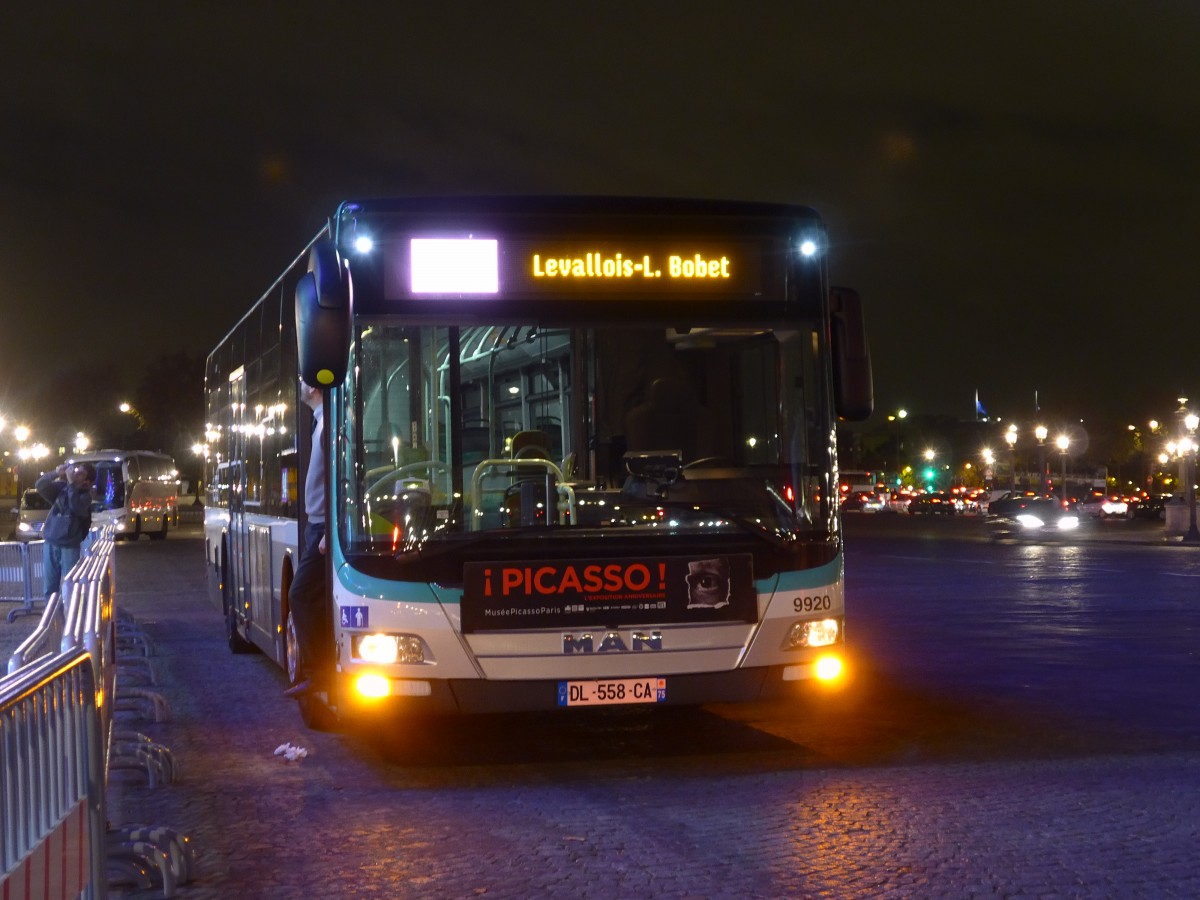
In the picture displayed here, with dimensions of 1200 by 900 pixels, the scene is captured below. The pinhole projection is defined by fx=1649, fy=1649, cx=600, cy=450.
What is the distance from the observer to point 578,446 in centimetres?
891

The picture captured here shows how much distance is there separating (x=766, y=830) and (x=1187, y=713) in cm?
452

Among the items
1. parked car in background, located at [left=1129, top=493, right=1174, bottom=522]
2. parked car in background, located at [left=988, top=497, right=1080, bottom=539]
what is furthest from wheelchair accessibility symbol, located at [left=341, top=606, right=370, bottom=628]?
parked car in background, located at [left=1129, top=493, right=1174, bottom=522]

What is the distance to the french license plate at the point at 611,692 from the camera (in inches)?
340

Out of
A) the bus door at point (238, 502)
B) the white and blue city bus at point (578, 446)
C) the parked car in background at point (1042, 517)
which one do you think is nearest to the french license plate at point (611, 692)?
the white and blue city bus at point (578, 446)

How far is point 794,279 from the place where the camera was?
921 cm

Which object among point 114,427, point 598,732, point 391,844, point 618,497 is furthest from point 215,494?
point 114,427

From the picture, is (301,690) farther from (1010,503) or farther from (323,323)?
(1010,503)

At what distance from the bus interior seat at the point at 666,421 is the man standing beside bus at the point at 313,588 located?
1.86 meters

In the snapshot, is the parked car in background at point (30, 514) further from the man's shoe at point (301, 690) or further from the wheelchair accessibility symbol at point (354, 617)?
the wheelchair accessibility symbol at point (354, 617)

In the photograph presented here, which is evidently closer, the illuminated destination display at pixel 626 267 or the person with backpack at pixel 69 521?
the illuminated destination display at pixel 626 267

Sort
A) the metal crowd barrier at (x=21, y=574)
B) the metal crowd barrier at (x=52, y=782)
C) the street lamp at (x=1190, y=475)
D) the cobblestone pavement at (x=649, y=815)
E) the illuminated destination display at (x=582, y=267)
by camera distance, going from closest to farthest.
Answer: the metal crowd barrier at (x=52, y=782), the cobblestone pavement at (x=649, y=815), the illuminated destination display at (x=582, y=267), the metal crowd barrier at (x=21, y=574), the street lamp at (x=1190, y=475)

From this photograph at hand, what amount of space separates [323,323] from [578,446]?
4.94ft

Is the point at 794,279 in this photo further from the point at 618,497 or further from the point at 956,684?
the point at 956,684

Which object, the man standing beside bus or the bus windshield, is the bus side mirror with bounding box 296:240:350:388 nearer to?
the bus windshield
